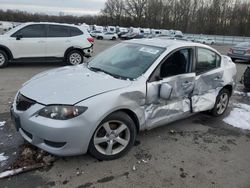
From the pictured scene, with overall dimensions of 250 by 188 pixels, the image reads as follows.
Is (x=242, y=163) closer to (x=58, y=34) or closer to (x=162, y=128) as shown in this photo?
(x=162, y=128)

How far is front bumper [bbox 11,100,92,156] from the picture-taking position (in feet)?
9.59

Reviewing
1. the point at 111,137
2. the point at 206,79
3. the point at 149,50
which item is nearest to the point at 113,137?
the point at 111,137

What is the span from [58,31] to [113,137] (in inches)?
306

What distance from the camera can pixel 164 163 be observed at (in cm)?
347

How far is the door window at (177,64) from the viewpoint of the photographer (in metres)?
3.92

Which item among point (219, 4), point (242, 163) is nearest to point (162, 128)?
point (242, 163)

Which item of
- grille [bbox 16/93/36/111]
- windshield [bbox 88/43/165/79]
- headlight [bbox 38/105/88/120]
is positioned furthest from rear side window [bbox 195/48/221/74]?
grille [bbox 16/93/36/111]

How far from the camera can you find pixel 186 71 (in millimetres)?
4262

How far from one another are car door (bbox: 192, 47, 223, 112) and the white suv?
670 cm

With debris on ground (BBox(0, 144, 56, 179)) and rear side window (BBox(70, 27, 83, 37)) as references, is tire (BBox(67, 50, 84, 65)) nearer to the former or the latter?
rear side window (BBox(70, 27, 83, 37))

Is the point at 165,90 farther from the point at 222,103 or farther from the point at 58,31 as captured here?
the point at 58,31

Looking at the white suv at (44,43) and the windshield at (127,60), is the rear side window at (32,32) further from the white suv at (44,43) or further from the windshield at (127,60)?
the windshield at (127,60)

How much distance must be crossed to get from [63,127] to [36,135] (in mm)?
389

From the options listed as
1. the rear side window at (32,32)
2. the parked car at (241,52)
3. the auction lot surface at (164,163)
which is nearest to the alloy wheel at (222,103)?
the auction lot surface at (164,163)
